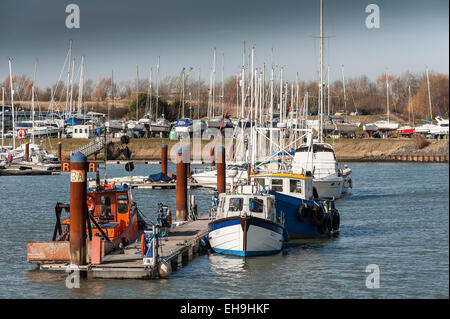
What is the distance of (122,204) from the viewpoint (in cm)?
3183

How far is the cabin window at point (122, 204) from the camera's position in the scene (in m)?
31.7

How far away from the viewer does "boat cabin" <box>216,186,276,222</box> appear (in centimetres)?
3238

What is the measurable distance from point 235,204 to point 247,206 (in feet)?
1.86

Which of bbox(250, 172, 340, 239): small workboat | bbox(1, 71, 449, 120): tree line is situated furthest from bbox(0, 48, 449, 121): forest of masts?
bbox(250, 172, 340, 239): small workboat

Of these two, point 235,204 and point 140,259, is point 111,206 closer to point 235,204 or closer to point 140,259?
point 140,259

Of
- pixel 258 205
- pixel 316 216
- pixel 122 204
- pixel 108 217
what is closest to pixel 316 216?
pixel 316 216

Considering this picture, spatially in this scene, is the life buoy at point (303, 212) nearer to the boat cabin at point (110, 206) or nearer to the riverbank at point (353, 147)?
the boat cabin at point (110, 206)

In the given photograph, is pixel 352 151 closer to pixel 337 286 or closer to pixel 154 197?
pixel 154 197

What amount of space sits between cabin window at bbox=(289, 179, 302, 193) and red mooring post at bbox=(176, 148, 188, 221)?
7.35m

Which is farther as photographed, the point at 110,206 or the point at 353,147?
the point at 353,147

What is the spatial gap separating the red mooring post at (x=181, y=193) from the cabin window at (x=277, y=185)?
6.65m

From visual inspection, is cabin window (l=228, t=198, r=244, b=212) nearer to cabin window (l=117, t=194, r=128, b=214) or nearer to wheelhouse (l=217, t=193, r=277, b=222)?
wheelhouse (l=217, t=193, r=277, b=222)

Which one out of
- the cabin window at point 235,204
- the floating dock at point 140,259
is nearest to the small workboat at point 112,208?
the floating dock at point 140,259

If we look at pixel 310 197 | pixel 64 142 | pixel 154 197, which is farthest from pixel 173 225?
pixel 64 142
